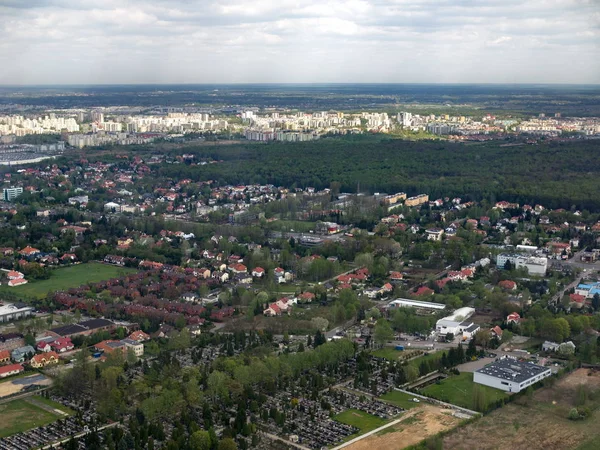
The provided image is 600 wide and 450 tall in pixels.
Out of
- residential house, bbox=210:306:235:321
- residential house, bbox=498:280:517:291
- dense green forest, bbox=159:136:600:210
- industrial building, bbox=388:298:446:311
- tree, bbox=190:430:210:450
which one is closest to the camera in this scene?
tree, bbox=190:430:210:450

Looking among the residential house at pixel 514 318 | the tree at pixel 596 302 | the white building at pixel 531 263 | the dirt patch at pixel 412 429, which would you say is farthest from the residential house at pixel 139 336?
the white building at pixel 531 263

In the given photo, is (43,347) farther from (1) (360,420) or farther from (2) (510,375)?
(2) (510,375)

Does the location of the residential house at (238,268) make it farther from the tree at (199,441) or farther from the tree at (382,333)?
the tree at (199,441)

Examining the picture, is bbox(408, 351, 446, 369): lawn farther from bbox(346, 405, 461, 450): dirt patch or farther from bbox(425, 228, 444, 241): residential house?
bbox(425, 228, 444, 241): residential house

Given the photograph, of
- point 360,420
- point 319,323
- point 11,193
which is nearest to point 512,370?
point 360,420

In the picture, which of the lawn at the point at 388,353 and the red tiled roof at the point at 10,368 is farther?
the lawn at the point at 388,353

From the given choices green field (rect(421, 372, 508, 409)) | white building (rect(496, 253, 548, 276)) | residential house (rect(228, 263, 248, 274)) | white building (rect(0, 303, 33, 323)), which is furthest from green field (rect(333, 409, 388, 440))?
white building (rect(496, 253, 548, 276))
